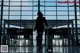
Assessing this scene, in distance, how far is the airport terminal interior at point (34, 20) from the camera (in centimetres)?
1831

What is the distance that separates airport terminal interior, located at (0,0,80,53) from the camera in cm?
1831

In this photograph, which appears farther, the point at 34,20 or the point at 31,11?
the point at 31,11

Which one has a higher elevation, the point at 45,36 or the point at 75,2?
the point at 75,2

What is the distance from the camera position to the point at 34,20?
18.7 m

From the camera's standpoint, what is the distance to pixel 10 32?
19.3 metres

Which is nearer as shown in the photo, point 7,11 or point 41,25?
point 41,25

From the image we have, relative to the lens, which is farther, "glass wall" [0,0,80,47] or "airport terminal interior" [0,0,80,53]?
"glass wall" [0,0,80,47]

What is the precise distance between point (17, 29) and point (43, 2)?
101 inches

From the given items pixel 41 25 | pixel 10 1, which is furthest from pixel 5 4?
pixel 41 25

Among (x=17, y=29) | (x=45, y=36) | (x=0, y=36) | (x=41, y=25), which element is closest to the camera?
(x=41, y=25)

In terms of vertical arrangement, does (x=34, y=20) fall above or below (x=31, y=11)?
below

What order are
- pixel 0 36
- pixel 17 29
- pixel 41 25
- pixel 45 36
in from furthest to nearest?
pixel 17 29 → pixel 0 36 → pixel 45 36 → pixel 41 25

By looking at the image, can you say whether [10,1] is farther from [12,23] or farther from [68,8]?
[68,8]

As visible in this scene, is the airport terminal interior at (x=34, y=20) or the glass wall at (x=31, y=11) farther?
the glass wall at (x=31, y=11)
